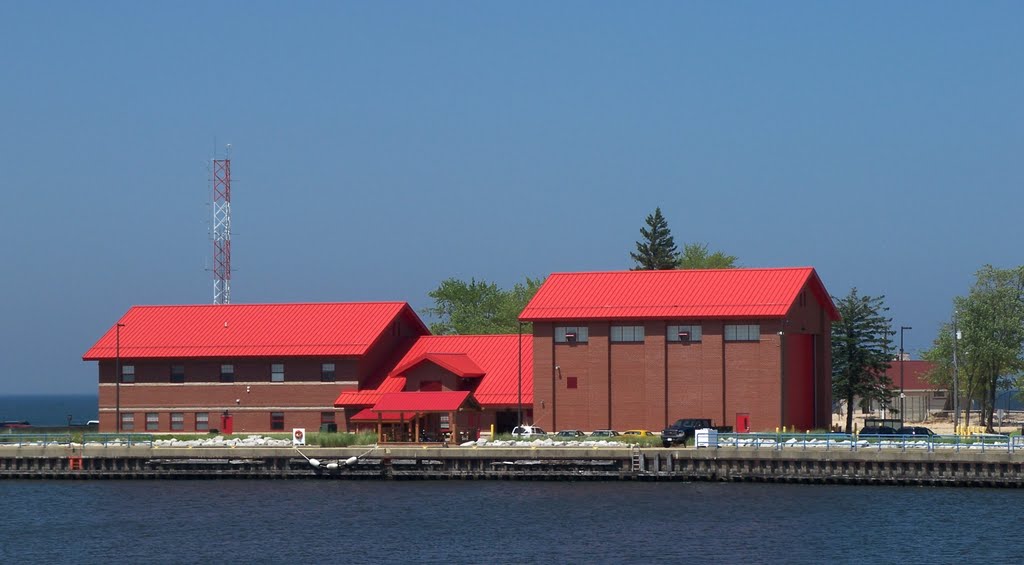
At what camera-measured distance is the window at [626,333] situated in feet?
332

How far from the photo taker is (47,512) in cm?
8006

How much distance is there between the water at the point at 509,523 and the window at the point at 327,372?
17749 mm

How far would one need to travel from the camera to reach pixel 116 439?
101 m

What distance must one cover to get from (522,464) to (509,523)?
17.3 metres

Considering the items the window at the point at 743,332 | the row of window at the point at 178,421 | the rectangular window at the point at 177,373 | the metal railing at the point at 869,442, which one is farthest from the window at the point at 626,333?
the rectangular window at the point at 177,373

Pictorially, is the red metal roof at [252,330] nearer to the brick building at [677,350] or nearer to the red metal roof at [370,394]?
the red metal roof at [370,394]

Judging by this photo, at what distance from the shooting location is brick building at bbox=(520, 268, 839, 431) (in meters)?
98.4

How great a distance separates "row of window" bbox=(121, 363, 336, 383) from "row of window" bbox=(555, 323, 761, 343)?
51.6 ft

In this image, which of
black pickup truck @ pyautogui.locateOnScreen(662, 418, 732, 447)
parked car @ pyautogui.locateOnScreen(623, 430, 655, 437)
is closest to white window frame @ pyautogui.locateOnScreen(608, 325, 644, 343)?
parked car @ pyautogui.locateOnScreen(623, 430, 655, 437)

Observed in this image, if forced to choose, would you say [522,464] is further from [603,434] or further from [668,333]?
[668,333]

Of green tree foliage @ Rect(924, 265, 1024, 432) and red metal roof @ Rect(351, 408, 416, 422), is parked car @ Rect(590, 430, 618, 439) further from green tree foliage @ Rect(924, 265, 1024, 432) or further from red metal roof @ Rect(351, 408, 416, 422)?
green tree foliage @ Rect(924, 265, 1024, 432)

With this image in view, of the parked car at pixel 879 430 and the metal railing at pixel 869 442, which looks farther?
the parked car at pixel 879 430

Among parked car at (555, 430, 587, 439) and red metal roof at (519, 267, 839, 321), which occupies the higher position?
red metal roof at (519, 267, 839, 321)

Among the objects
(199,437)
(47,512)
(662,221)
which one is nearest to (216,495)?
(47,512)
